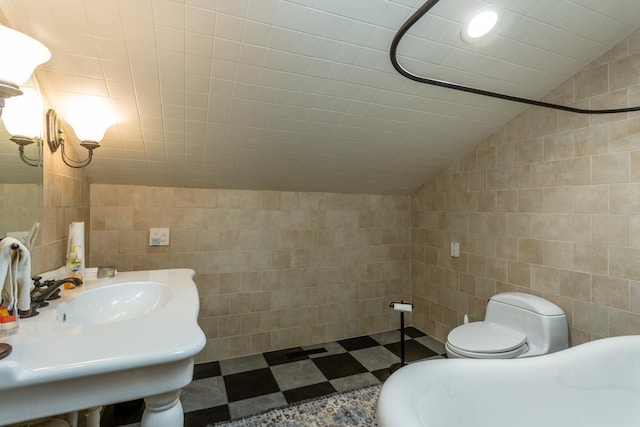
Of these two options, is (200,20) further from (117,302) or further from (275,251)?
(275,251)

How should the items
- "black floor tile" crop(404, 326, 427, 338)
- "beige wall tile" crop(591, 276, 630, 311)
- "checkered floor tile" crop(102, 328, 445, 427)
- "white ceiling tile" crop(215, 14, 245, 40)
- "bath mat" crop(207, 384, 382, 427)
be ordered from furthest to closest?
"black floor tile" crop(404, 326, 427, 338), "checkered floor tile" crop(102, 328, 445, 427), "bath mat" crop(207, 384, 382, 427), "beige wall tile" crop(591, 276, 630, 311), "white ceiling tile" crop(215, 14, 245, 40)

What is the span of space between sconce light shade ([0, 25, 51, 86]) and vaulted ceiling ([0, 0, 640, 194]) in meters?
0.32

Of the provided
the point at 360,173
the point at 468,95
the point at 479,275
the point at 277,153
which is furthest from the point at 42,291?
the point at 479,275

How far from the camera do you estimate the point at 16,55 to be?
90 centimetres

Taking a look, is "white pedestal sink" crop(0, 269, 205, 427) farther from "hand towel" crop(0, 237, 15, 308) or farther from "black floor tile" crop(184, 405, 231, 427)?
"black floor tile" crop(184, 405, 231, 427)

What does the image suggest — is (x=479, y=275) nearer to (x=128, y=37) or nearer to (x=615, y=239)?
(x=615, y=239)

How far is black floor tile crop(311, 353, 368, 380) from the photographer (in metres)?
A: 2.21

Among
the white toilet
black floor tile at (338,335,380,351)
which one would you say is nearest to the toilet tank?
the white toilet

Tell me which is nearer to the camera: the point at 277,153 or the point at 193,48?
the point at 193,48

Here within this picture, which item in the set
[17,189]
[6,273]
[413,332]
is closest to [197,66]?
[17,189]

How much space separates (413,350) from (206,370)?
1.61 meters

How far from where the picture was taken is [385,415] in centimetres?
78

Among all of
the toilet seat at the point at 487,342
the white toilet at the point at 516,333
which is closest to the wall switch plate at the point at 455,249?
the white toilet at the point at 516,333

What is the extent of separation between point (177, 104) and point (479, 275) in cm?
231
